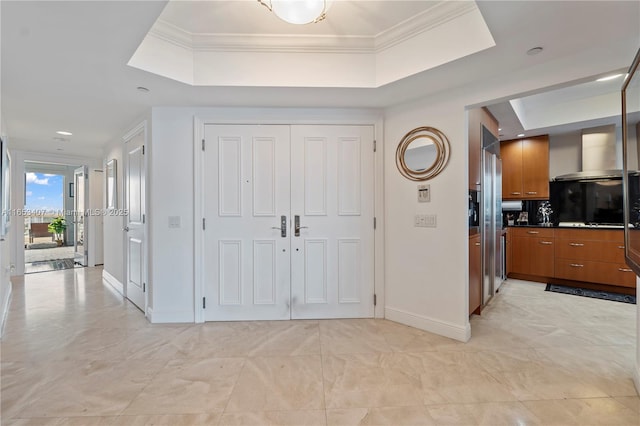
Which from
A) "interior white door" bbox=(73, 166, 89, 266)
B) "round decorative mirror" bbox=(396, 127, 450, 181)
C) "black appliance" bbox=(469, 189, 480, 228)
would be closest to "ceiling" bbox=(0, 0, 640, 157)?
"round decorative mirror" bbox=(396, 127, 450, 181)

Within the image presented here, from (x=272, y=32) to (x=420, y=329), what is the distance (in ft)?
9.86

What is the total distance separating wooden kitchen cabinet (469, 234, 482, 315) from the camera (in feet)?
9.21

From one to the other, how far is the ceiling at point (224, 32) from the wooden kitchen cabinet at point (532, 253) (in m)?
2.27

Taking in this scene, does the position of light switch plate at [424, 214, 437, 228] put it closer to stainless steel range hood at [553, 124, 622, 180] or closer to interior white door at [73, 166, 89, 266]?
stainless steel range hood at [553, 124, 622, 180]

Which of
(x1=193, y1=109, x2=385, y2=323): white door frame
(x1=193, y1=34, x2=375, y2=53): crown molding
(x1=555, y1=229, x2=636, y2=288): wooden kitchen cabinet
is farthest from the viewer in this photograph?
(x1=555, y1=229, x2=636, y2=288): wooden kitchen cabinet

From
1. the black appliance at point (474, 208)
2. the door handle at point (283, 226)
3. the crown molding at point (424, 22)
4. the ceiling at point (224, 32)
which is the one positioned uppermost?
the crown molding at point (424, 22)

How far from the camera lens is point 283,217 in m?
2.98

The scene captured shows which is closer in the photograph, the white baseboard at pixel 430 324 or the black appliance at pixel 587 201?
the white baseboard at pixel 430 324

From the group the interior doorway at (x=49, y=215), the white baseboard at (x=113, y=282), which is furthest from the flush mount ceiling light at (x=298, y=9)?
the interior doorway at (x=49, y=215)

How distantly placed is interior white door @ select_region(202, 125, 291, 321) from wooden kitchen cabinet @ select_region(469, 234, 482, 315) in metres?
1.88

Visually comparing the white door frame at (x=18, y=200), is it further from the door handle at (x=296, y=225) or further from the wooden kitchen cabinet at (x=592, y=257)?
the wooden kitchen cabinet at (x=592, y=257)

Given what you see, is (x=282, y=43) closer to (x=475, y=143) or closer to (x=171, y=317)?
(x=475, y=143)

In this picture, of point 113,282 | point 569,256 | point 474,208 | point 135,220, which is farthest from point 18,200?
point 569,256

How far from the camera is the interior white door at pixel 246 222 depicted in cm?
295
